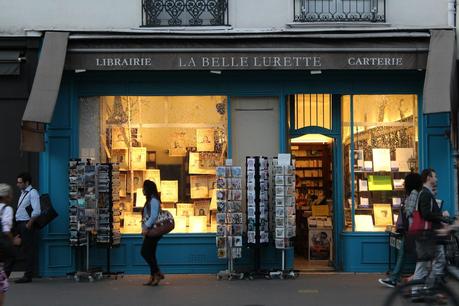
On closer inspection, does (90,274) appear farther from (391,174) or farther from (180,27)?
(391,174)

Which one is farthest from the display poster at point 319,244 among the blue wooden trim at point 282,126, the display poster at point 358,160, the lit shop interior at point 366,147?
the blue wooden trim at point 282,126

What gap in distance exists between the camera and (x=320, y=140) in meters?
13.5

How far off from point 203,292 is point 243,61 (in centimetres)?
383

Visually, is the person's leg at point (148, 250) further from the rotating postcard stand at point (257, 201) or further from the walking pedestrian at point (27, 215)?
the walking pedestrian at point (27, 215)

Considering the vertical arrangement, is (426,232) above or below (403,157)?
below

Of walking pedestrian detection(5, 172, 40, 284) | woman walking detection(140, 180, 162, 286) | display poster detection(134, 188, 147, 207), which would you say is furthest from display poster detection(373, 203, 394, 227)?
walking pedestrian detection(5, 172, 40, 284)

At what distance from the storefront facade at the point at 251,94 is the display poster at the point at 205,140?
36 centimetres

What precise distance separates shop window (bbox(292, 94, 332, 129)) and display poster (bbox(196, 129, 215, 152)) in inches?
61.6

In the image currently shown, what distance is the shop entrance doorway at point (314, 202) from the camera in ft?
43.9

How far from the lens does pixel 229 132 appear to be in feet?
41.1

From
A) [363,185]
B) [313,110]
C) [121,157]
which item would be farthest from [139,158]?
[363,185]

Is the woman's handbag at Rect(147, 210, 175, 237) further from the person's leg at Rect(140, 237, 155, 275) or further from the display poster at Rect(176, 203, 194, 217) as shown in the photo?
the display poster at Rect(176, 203, 194, 217)

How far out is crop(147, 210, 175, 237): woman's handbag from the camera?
436 inches

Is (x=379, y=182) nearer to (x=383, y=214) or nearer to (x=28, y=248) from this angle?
(x=383, y=214)
